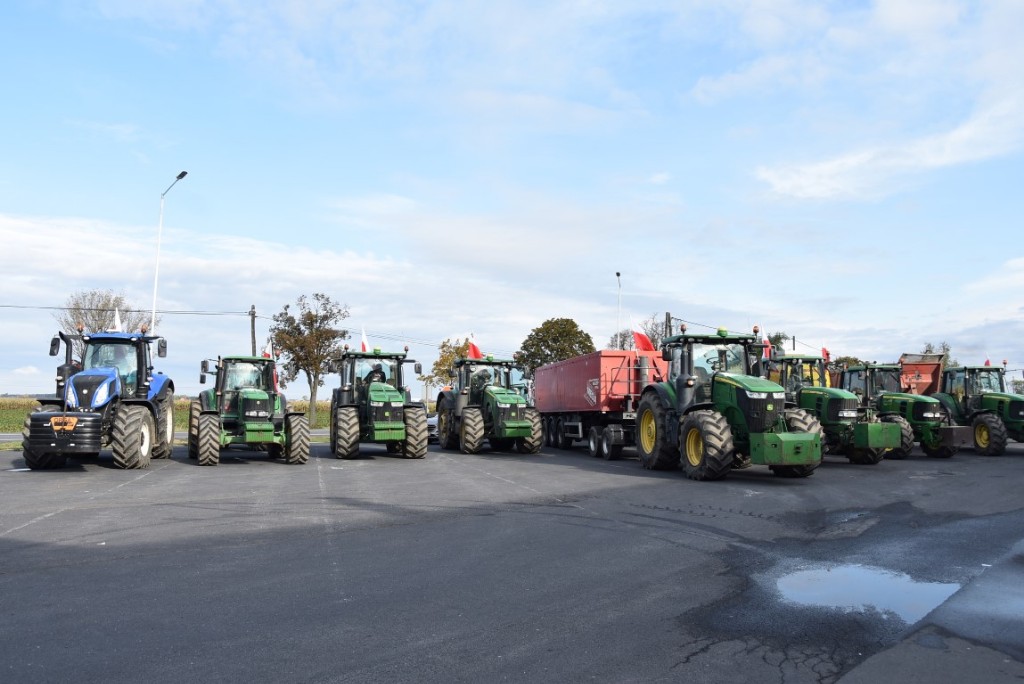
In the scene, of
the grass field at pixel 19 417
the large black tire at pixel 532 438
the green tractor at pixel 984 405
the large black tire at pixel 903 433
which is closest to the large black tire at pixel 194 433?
the large black tire at pixel 532 438

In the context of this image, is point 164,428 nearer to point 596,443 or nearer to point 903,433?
point 596,443

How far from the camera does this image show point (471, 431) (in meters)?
22.3

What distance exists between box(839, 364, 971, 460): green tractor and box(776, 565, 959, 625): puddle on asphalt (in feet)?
42.9

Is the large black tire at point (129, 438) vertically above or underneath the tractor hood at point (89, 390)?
underneath

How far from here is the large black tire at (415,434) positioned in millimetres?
20391

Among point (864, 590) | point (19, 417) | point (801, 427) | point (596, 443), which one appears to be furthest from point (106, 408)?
point (19, 417)

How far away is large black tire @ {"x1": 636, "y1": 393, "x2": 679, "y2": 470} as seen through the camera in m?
16.7

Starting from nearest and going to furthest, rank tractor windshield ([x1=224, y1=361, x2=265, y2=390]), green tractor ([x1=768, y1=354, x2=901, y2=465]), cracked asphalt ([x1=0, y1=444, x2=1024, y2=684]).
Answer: cracked asphalt ([x1=0, y1=444, x2=1024, y2=684]), green tractor ([x1=768, y1=354, x2=901, y2=465]), tractor windshield ([x1=224, y1=361, x2=265, y2=390])

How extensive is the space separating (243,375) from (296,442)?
102 inches

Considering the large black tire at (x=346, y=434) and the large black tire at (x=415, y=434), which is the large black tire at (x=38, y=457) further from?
the large black tire at (x=415, y=434)

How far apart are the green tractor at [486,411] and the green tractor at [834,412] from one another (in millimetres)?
6598

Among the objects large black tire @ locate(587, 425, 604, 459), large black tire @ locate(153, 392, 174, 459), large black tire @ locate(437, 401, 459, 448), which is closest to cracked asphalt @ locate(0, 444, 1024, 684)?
large black tire @ locate(153, 392, 174, 459)

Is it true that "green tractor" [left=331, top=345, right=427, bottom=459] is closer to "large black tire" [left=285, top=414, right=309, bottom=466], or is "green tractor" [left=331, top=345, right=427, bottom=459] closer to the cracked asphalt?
"large black tire" [left=285, top=414, right=309, bottom=466]

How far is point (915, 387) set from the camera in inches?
993
